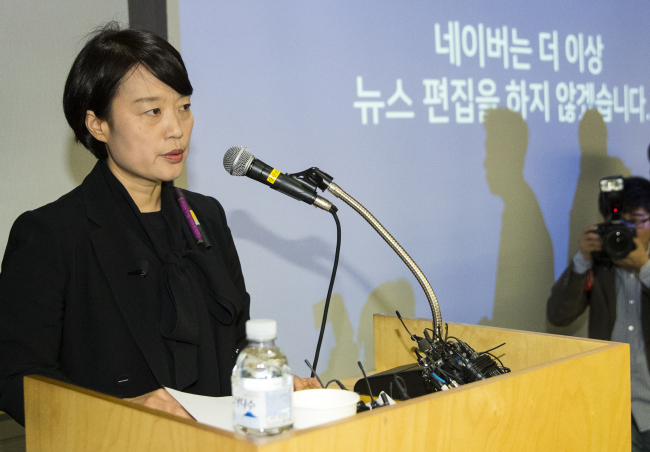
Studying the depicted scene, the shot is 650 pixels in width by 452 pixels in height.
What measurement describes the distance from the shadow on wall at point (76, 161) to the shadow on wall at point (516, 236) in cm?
176

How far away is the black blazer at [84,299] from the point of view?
3.70 ft

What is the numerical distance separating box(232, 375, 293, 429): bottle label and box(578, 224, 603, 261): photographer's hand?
2.27 metres

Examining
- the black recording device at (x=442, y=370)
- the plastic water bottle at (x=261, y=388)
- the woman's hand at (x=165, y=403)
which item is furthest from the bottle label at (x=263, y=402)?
the black recording device at (x=442, y=370)

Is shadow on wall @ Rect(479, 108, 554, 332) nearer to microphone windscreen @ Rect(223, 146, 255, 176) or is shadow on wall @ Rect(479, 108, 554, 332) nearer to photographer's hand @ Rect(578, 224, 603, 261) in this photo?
photographer's hand @ Rect(578, 224, 603, 261)

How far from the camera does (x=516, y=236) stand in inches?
122

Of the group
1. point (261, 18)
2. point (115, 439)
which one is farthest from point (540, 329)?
point (115, 439)

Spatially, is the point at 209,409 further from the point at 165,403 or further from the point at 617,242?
the point at 617,242

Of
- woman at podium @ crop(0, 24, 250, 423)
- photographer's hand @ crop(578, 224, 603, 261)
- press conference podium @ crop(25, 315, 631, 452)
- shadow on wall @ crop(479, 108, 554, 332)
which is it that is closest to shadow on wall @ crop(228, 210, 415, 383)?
shadow on wall @ crop(479, 108, 554, 332)

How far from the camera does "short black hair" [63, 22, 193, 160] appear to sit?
1.25 m

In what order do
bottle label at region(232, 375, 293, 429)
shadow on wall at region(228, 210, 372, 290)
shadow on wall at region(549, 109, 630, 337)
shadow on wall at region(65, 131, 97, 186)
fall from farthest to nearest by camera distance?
1. shadow on wall at region(549, 109, 630, 337)
2. shadow on wall at region(228, 210, 372, 290)
3. shadow on wall at region(65, 131, 97, 186)
4. bottle label at region(232, 375, 293, 429)

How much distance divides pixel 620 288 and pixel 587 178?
3.18ft

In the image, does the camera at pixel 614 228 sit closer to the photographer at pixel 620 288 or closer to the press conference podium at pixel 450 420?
the photographer at pixel 620 288

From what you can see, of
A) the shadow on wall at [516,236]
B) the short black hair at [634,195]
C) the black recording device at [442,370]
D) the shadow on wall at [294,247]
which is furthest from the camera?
the shadow on wall at [516,236]

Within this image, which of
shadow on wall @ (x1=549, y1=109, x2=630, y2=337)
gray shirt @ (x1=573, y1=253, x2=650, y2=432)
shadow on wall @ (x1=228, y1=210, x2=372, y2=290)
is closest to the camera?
shadow on wall @ (x1=228, y1=210, x2=372, y2=290)
